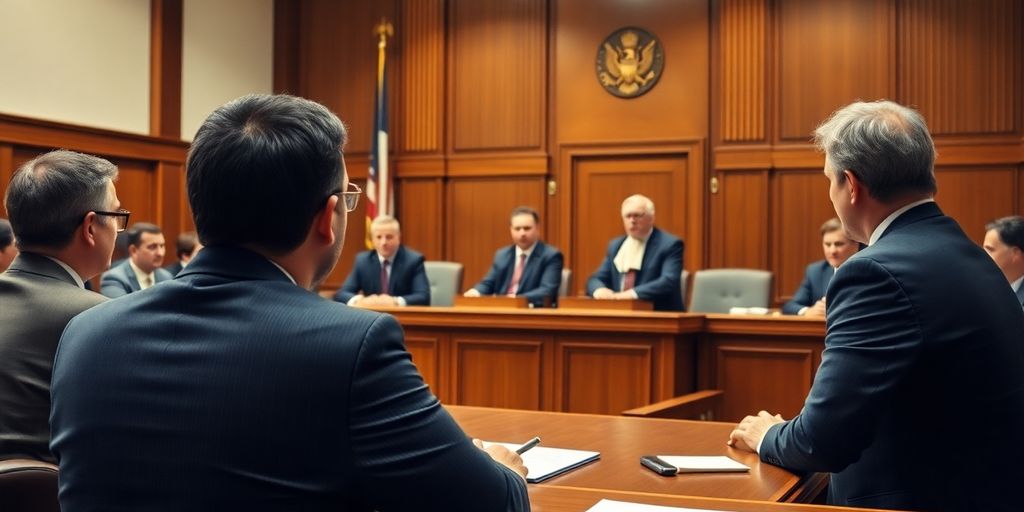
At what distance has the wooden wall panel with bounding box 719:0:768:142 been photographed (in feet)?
27.0

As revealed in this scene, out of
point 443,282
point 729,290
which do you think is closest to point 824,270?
point 729,290

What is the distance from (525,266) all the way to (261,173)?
602 centimetres

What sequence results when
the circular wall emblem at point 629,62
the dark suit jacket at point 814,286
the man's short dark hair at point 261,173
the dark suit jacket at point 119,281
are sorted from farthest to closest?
the circular wall emblem at point 629,62, the dark suit jacket at point 814,286, the dark suit jacket at point 119,281, the man's short dark hair at point 261,173

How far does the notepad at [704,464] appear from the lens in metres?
2.01

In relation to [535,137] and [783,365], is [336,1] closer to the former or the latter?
[535,137]

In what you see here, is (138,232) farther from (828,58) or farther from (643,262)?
(828,58)

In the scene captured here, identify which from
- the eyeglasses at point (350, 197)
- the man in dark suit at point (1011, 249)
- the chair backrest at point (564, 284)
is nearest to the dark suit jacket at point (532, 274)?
the chair backrest at point (564, 284)

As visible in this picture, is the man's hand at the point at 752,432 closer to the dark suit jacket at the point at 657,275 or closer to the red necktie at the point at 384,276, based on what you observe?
the dark suit jacket at the point at 657,275

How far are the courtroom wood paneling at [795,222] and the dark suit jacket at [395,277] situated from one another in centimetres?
296

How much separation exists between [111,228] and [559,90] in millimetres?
6711

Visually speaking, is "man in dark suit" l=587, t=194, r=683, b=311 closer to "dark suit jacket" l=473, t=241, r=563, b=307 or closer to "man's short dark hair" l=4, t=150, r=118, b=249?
"dark suit jacket" l=473, t=241, r=563, b=307

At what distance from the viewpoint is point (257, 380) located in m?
1.11

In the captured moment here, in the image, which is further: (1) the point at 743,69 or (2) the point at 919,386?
(1) the point at 743,69

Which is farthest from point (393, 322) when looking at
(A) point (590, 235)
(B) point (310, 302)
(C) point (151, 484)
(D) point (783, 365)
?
(A) point (590, 235)
